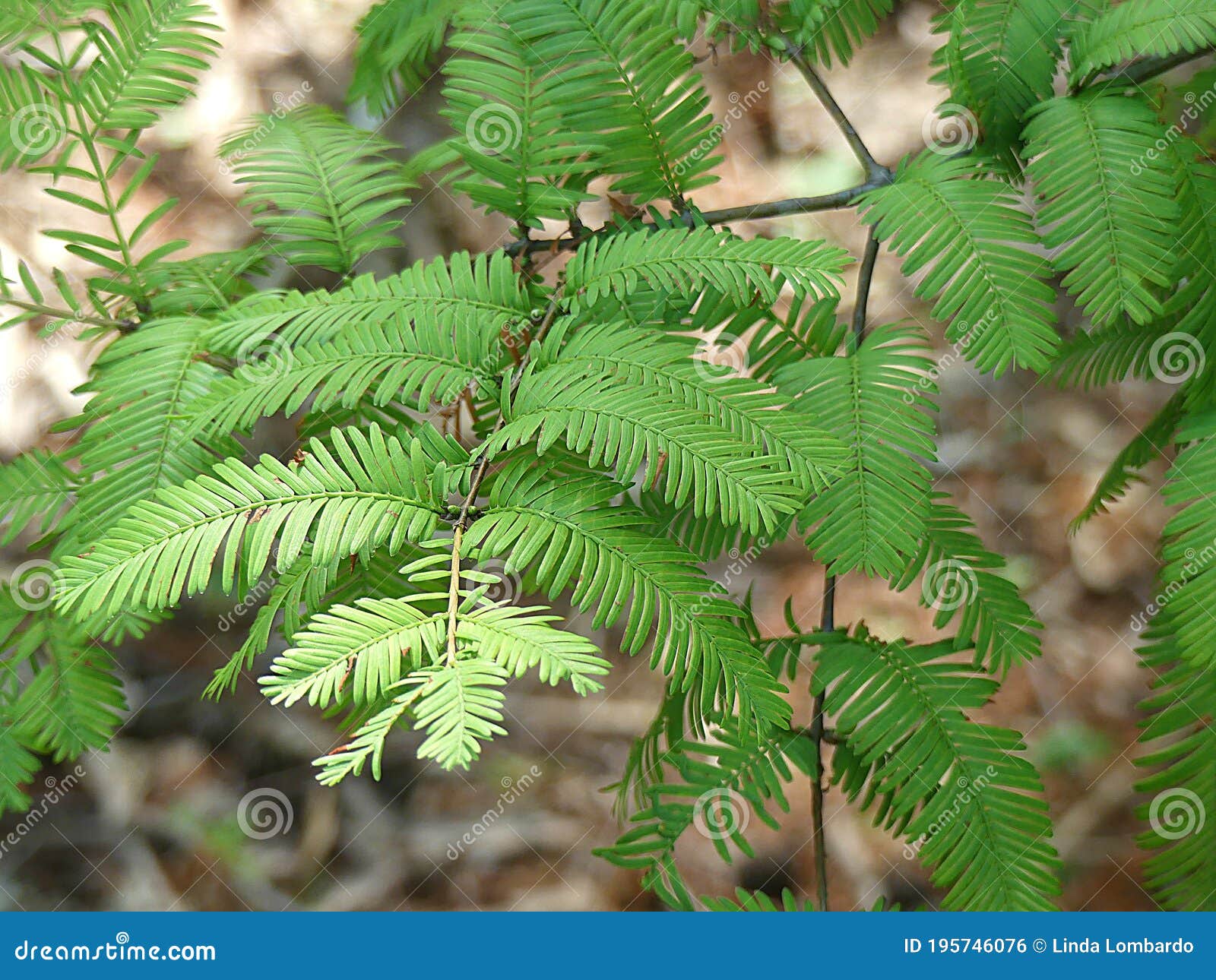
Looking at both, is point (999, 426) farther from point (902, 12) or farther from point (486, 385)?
point (486, 385)

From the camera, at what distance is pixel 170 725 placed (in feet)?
5.78

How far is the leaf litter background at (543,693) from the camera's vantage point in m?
1.74

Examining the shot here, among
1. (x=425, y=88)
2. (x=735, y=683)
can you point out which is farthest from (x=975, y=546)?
(x=425, y=88)

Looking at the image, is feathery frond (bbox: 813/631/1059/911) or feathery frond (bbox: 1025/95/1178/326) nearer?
feathery frond (bbox: 1025/95/1178/326)

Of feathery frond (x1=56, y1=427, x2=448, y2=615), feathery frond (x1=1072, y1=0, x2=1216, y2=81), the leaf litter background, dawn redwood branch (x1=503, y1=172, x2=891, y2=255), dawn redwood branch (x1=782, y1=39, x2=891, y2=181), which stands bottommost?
the leaf litter background

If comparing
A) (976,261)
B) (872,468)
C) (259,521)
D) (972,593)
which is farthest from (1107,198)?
(259,521)

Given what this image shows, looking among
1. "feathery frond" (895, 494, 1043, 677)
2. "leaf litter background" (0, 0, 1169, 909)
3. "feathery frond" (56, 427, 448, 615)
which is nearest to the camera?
"feathery frond" (56, 427, 448, 615)

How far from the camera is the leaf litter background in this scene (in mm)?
1744

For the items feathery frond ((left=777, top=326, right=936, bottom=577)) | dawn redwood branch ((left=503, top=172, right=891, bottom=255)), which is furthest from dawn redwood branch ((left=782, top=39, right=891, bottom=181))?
feathery frond ((left=777, top=326, right=936, bottom=577))

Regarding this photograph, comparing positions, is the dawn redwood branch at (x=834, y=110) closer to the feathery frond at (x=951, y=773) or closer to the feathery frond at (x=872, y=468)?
the feathery frond at (x=872, y=468)

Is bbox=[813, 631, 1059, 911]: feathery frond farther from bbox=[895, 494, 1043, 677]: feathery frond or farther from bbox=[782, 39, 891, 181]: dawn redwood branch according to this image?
bbox=[782, 39, 891, 181]: dawn redwood branch

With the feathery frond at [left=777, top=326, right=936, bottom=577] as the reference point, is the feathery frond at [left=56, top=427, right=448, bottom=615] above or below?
above

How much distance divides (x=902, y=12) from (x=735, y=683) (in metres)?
1.59

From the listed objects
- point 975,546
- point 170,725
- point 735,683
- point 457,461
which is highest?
point 457,461
